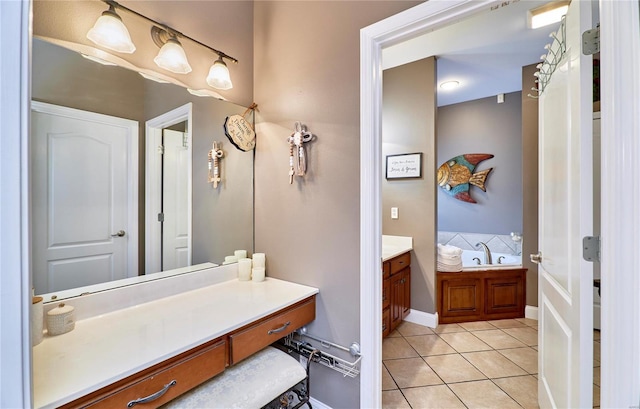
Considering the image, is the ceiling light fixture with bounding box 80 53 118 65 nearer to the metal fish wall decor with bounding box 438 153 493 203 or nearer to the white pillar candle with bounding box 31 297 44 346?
the white pillar candle with bounding box 31 297 44 346

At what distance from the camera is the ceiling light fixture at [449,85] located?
3.45m

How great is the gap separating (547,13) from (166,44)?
111 inches

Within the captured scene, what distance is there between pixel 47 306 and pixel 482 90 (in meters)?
4.71

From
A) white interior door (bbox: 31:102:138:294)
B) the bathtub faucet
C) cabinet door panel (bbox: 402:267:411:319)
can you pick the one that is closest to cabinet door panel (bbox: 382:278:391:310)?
cabinet door panel (bbox: 402:267:411:319)

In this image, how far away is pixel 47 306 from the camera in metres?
1.07

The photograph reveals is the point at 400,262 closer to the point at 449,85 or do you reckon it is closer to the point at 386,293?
the point at 386,293

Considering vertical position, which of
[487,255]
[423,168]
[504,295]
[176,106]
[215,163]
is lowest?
[504,295]

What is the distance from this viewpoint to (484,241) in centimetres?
404

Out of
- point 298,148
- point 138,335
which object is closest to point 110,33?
point 298,148

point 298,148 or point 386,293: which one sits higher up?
point 298,148

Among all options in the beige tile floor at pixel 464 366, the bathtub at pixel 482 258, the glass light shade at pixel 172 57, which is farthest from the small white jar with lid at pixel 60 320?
the bathtub at pixel 482 258

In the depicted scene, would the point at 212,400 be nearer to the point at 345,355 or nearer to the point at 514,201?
the point at 345,355

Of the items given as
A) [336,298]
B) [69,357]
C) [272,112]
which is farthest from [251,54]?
[69,357]
